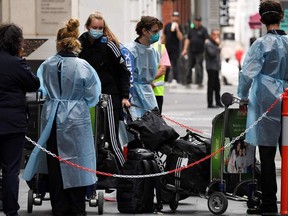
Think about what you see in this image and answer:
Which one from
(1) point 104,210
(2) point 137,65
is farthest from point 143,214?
(2) point 137,65

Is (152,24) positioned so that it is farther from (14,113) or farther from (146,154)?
(14,113)

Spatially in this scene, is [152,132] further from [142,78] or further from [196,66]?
[196,66]

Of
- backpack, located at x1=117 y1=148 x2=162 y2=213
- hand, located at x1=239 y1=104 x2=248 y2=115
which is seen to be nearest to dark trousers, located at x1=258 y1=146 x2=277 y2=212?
hand, located at x1=239 y1=104 x2=248 y2=115

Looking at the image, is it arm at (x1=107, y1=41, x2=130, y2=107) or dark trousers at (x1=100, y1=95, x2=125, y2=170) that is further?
arm at (x1=107, y1=41, x2=130, y2=107)

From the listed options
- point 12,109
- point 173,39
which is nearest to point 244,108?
point 12,109

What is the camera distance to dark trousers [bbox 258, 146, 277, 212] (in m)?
11.7

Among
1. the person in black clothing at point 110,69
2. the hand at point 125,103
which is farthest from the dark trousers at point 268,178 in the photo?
the hand at point 125,103

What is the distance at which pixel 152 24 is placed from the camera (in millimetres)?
13992

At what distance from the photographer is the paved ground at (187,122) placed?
40.5ft

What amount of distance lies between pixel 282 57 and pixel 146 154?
5.19 ft

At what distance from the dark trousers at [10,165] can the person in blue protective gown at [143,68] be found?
288 cm

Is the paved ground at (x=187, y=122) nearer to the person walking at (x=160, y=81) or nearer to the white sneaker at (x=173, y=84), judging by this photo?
the white sneaker at (x=173, y=84)

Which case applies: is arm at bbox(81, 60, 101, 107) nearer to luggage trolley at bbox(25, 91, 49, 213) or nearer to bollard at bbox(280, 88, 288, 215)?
luggage trolley at bbox(25, 91, 49, 213)

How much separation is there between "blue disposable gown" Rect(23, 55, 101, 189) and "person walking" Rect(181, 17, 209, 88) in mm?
22790
